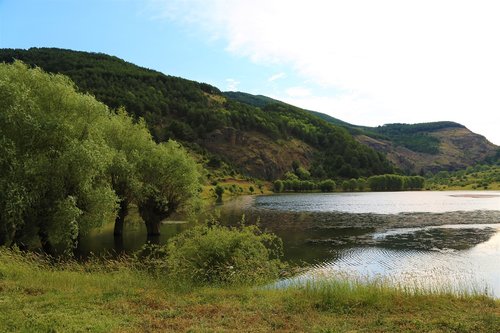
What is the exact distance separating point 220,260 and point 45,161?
627 inches

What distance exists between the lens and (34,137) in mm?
29391

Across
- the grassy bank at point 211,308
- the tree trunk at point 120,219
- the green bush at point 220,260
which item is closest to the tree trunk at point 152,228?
the tree trunk at point 120,219

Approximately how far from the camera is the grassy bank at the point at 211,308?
13.0m

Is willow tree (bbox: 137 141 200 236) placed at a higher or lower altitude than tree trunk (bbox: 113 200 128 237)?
higher

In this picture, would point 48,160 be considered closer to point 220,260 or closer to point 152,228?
point 220,260

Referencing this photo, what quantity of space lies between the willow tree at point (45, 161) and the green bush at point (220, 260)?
38.5 ft

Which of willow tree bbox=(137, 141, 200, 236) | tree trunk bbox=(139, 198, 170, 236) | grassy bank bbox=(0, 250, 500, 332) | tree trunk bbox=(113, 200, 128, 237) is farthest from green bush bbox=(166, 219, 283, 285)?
tree trunk bbox=(139, 198, 170, 236)

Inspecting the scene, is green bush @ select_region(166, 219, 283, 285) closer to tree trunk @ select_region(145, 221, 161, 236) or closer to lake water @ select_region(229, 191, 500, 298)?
lake water @ select_region(229, 191, 500, 298)

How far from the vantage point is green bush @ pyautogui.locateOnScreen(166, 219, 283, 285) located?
2100 centimetres

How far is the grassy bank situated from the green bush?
1.86 metres

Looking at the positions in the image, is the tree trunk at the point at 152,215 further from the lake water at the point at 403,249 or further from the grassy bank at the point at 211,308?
the grassy bank at the point at 211,308

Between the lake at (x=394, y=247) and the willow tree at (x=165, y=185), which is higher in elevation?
the willow tree at (x=165, y=185)

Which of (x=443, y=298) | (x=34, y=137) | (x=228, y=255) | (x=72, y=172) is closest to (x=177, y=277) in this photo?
(x=228, y=255)

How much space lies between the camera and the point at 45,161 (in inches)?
1144
